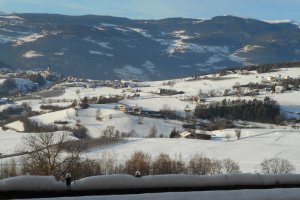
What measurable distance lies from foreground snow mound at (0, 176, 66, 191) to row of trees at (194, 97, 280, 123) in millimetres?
142181

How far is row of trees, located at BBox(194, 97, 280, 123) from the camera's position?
149875 mm

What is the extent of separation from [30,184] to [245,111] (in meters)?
146

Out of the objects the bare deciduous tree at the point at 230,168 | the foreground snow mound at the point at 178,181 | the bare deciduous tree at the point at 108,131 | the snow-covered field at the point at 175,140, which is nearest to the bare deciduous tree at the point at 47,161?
the foreground snow mound at the point at 178,181

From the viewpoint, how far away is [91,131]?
12769 cm

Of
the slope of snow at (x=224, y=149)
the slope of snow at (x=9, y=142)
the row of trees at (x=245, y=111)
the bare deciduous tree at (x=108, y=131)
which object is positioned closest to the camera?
the slope of snow at (x=224, y=149)

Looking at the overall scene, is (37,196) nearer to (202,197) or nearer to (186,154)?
(202,197)

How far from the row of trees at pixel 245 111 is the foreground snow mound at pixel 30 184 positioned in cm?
14218

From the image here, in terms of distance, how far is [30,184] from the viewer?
336 inches

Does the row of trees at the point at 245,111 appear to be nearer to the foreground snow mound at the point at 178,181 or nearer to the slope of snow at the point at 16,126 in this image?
the slope of snow at the point at 16,126

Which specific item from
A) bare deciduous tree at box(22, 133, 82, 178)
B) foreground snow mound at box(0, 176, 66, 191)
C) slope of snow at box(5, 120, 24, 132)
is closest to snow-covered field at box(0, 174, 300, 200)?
foreground snow mound at box(0, 176, 66, 191)

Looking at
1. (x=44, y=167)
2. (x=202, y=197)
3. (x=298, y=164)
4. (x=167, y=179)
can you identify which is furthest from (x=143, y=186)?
(x=298, y=164)

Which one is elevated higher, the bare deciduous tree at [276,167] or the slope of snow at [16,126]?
the bare deciduous tree at [276,167]

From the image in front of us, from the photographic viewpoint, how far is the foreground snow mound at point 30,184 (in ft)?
27.4

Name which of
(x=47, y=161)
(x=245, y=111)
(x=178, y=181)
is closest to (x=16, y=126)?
(x=245, y=111)
